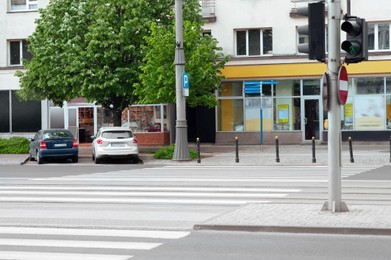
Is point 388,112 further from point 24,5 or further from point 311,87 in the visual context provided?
point 24,5

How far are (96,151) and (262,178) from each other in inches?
448

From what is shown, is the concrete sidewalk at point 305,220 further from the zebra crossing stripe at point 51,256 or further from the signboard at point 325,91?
the zebra crossing stripe at point 51,256

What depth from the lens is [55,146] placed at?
33.0m

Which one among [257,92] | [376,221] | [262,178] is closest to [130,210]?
[376,221]

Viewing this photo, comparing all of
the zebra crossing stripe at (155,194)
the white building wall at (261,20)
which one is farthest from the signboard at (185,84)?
the zebra crossing stripe at (155,194)

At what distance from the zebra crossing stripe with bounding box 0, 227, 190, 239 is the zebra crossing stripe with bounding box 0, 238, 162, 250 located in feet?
2.20

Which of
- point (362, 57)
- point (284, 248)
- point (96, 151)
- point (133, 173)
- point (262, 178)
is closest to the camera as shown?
point (284, 248)

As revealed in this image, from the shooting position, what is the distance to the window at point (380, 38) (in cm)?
3962

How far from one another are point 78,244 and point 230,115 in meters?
32.0

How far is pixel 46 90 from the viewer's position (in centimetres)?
3788

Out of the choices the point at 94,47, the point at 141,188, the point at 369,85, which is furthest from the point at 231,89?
the point at 141,188

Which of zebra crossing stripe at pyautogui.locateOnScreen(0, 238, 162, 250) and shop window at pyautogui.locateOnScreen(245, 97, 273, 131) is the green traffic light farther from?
shop window at pyautogui.locateOnScreen(245, 97, 273, 131)

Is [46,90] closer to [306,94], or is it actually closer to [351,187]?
[306,94]

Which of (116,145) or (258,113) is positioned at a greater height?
(258,113)
